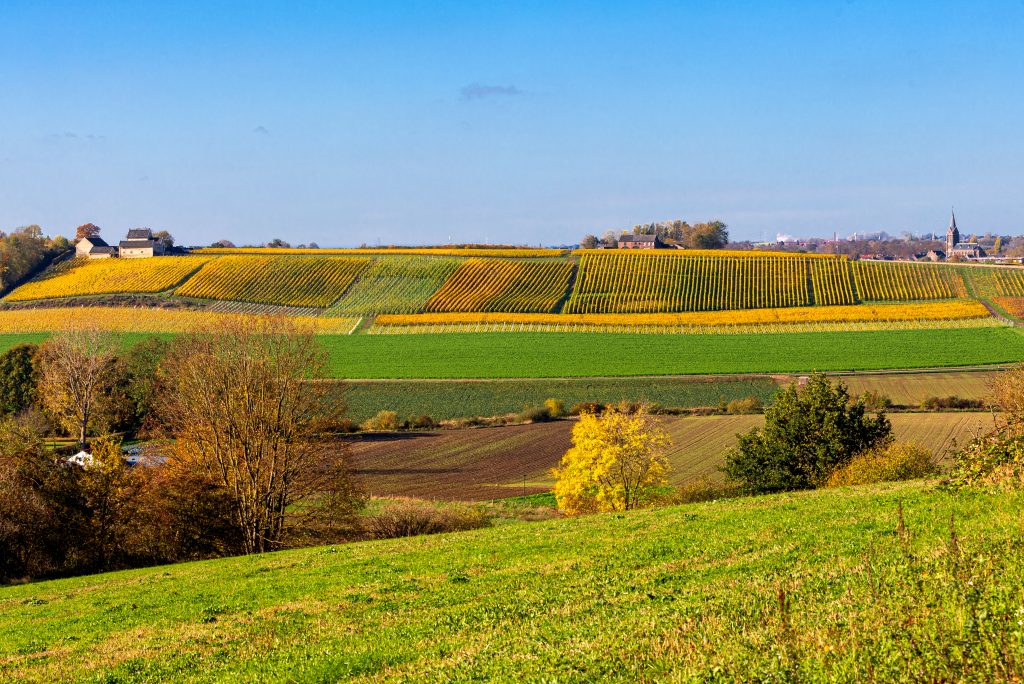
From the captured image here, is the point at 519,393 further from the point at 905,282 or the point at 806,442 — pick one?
the point at 905,282

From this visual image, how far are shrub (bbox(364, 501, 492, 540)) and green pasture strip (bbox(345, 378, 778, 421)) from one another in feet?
124

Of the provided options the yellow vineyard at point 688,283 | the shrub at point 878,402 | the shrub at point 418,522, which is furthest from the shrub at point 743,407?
the shrub at point 418,522

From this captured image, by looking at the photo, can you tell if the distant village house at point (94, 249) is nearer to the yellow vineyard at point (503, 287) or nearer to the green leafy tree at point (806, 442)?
the yellow vineyard at point (503, 287)

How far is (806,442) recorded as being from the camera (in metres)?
38.9

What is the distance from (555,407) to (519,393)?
5.69m

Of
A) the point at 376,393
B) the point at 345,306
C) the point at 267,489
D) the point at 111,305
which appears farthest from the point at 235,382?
the point at 111,305

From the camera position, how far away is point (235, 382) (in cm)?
3300

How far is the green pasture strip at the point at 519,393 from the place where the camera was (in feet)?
231

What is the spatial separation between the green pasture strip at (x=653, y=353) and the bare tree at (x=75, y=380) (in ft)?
66.6

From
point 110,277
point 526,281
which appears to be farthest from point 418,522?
point 110,277

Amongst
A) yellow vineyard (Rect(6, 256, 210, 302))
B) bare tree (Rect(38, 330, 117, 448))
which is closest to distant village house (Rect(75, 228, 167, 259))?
yellow vineyard (Rect(6, 256, 210, 302))

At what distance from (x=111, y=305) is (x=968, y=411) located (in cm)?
9979

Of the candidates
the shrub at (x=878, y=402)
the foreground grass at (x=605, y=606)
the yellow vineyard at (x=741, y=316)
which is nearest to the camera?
the foreground grass at (x=605, y=606)

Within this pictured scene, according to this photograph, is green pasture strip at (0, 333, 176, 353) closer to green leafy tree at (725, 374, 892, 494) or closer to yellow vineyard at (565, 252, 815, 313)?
yellow vineyard at (565, 252, 815, 313)
